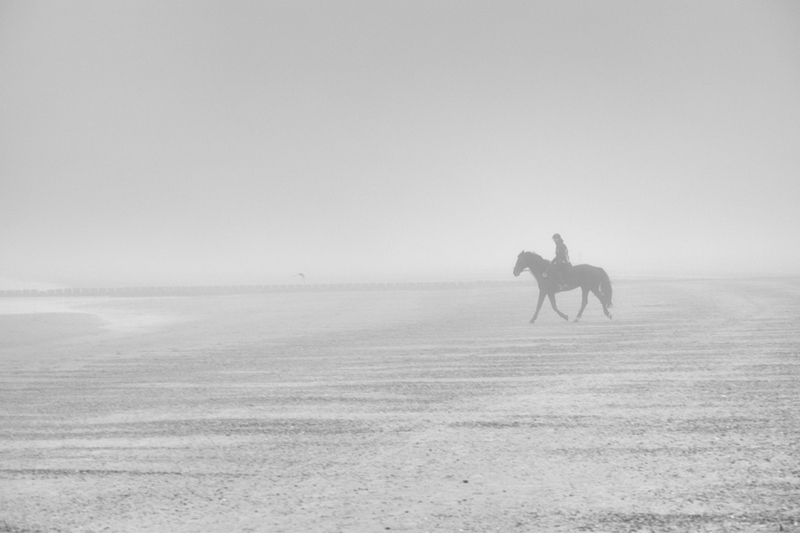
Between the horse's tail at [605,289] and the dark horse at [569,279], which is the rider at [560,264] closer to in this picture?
the dark horse at [569,279]

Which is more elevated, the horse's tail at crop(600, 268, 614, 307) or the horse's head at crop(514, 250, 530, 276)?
the horse's head at crop(514, 250, 530, 276)

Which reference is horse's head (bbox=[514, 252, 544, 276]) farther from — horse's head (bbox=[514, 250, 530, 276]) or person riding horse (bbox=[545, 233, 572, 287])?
person riding horse (bbox=[545, 233, 572, 287])

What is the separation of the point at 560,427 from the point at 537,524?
3.24 m

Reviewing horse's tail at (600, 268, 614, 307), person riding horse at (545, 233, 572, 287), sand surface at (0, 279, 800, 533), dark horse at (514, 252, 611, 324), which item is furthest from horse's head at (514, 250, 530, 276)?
sand surface at (0, 279, 800, 533)

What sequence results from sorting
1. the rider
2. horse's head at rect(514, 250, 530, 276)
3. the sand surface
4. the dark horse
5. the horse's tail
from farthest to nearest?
the horse's tail → the dark horse → horse's head at rect(514, 250, 530, 276) → the rider → the sand surface

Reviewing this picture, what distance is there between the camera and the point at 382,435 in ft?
27.7

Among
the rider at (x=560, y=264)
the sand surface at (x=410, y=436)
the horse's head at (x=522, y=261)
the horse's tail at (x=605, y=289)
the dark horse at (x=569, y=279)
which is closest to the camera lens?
the sand surface at (x=410, y=436)

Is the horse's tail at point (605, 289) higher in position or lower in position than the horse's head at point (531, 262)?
lower

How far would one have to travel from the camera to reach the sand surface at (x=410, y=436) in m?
5.85

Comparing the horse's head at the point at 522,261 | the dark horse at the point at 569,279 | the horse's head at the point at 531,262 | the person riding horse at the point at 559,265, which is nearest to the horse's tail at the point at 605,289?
the dark horse at the point at 569,279

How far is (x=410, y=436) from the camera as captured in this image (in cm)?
834

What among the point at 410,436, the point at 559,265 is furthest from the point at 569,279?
the point at 410,436

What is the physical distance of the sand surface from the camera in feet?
19.2

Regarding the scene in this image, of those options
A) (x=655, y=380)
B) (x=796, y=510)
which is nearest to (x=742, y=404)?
(x=655, y=380)
